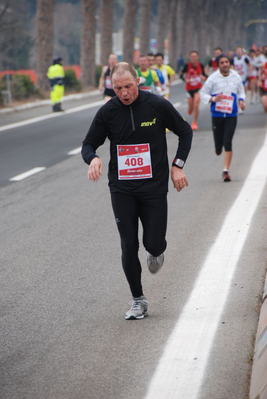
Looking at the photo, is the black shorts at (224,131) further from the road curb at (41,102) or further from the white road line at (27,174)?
the road curb at (41,102)

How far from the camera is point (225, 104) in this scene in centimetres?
1127

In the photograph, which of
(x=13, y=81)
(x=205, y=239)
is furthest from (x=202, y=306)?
(x=13, y=81)

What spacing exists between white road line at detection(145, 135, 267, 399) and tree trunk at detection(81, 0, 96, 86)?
3254 cm

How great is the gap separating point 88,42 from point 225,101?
29930 millimetres

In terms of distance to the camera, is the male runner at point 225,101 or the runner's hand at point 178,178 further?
the male runner at point 225,101

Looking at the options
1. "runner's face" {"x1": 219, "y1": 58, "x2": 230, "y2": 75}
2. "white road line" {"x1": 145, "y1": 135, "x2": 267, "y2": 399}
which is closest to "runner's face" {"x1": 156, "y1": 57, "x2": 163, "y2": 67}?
"runner's face" {"x1": 219, "y1": 58, "x2": 230, "y2": 75}

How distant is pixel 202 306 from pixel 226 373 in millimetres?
1254

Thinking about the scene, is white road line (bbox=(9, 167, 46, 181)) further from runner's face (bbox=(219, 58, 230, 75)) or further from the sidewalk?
the sidewalk

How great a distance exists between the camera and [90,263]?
6.92 metres

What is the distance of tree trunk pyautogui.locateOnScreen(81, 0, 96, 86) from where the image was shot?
3978 centimetres

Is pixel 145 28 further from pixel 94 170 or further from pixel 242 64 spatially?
pixel 94 170

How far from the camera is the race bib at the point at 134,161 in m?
5.18

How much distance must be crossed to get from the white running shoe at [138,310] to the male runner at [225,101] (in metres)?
5.93

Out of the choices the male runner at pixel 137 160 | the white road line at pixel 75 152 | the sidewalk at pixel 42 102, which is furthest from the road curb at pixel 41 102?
the male runner at pixel 137 160
